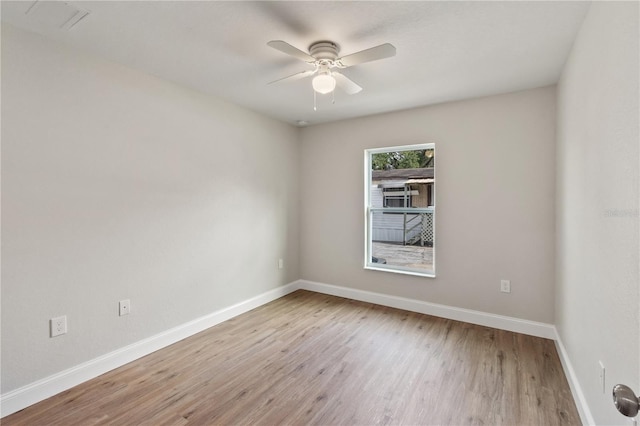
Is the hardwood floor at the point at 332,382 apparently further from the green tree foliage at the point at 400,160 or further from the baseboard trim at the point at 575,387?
the green tree foliage at the point at 400,160

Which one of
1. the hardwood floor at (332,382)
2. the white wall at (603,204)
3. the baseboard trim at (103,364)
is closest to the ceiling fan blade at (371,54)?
the white wall at (603,204)

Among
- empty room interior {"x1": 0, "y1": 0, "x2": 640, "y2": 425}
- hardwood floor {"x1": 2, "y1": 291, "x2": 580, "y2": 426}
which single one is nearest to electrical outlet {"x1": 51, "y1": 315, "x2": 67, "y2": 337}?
empty room interior {"x1": 0, "y1": 0, "x2": 640, "y2": 425}

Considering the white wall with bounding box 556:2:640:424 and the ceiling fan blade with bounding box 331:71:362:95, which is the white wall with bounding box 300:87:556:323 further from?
the ceiling fan blade with bounding box 331:71:362:95

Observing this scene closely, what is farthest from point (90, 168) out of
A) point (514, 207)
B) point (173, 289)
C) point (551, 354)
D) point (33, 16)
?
point (551, 354)

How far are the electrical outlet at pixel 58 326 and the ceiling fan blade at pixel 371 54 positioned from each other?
270 cm

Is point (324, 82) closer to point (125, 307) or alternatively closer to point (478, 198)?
point (478, 198)

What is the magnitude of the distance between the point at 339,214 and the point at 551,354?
2.68 metres

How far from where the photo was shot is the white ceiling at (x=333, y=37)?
1796mm

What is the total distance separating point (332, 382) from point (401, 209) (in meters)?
2.35

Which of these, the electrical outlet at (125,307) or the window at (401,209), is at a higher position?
the window at (401,209)

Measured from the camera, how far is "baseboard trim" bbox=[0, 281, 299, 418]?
1.97 metres

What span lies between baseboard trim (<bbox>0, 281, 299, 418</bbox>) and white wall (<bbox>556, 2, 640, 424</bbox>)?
3.12 m

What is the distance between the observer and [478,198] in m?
3.31

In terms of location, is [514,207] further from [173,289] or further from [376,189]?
[173,289]
